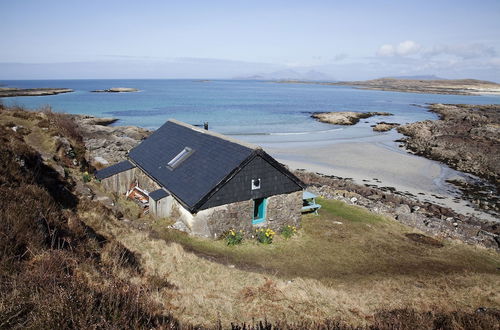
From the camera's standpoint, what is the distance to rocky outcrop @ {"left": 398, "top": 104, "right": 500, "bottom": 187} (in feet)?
134

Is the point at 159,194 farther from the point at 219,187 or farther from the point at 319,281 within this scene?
the point at 319,281

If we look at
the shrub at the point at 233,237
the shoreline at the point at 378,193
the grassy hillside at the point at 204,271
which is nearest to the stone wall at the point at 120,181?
the grassy hillside at the point at 204,271

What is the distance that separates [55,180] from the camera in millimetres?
16422

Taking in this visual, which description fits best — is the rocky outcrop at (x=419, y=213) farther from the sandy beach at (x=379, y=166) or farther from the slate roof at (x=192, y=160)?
the slate roof at (x=192, y=160)

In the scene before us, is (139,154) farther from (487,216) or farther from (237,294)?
(487,216)

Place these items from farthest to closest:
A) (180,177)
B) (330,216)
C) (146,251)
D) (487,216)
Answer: (487,216) → (330,216) → (180,177) → (146,251)

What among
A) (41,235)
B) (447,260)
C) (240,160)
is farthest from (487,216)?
(41,235)

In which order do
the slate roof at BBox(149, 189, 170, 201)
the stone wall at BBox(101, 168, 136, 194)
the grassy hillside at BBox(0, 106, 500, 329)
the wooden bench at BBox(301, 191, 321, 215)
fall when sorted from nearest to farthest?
1. the grassy hillside at BBox(0, 106, 500, 329)
2. the slate roof at BBox(149, 189, 170, 201)
3. the wooden bench at BBox(301, 191, 321, 215)
4. the stone wall at BBox(101, 168, 136, 194)

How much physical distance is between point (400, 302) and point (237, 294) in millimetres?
5944

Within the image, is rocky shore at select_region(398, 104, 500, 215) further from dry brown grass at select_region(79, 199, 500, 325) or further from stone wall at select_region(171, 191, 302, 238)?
stone wall at select_region(171, 191, 302, 238)

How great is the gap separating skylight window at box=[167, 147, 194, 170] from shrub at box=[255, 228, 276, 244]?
5.92 metres

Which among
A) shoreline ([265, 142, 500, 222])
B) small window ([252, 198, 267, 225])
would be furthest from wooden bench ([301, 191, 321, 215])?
shoreline ([265, 142, 500, 222])

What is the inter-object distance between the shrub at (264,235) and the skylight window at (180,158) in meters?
5.92

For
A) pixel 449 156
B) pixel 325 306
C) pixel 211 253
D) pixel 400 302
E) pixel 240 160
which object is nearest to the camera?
pixel 325 306
